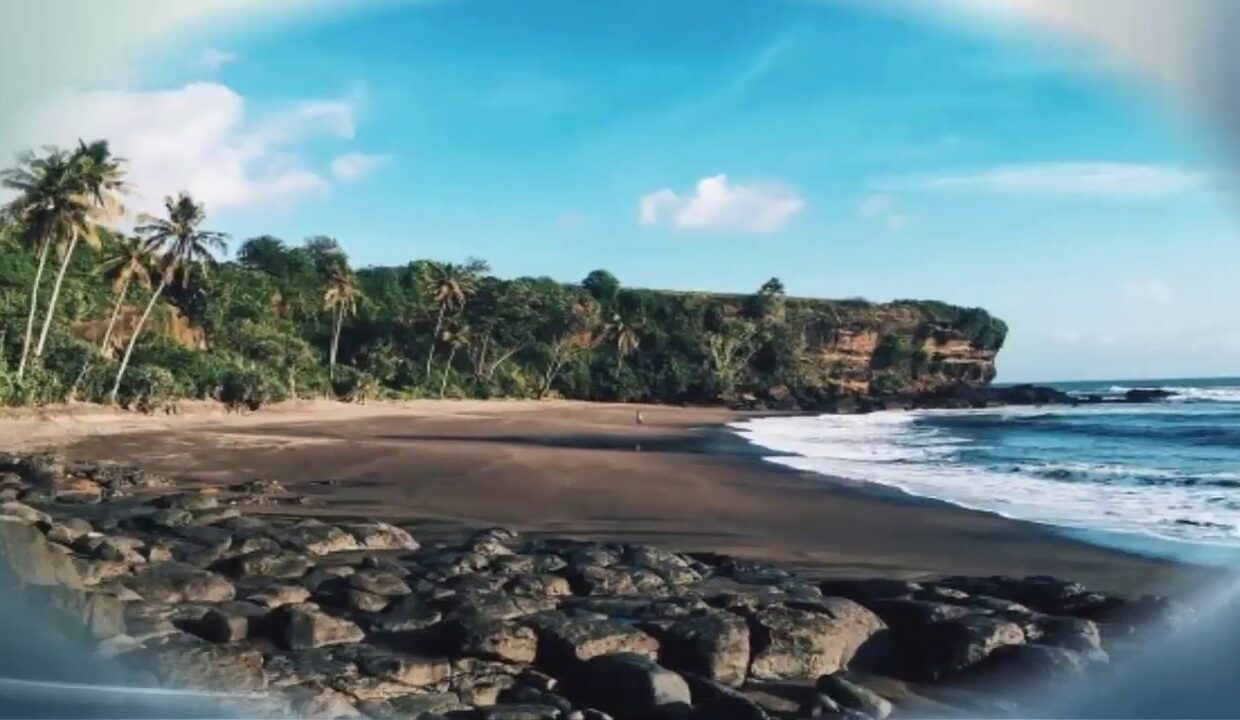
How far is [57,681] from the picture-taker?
227 centimetres

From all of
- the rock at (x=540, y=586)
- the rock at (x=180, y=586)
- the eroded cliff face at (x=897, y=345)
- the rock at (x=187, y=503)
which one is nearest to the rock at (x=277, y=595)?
the rock at (x=180, y=586)

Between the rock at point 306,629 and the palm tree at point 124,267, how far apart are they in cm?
2541

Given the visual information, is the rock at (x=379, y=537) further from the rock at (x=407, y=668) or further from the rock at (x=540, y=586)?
the rock at (x=407, y=668)

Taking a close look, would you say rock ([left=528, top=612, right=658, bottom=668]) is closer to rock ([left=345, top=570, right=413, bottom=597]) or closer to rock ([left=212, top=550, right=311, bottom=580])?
rock ([left=345, top=570, right=413, bottom=597])

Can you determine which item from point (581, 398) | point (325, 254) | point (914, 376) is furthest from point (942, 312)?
point (325, 254)

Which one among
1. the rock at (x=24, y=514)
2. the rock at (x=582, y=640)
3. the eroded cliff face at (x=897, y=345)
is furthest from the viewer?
the eroded cliff face at (x=897, y=345)

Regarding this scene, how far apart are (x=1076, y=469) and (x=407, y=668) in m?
16.2

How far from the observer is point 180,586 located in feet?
19.8

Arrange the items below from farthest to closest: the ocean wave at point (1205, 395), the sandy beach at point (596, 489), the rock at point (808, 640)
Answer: the ocean wave at point (1205, 395) < the sandy beach at point (596, 489) < the rock at point (808, 640)

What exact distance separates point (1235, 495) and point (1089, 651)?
33.9 feet

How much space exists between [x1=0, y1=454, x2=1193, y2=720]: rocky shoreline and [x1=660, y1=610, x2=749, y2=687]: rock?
0.03 ft

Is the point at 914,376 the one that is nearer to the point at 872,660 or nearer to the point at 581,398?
the point at 581,398

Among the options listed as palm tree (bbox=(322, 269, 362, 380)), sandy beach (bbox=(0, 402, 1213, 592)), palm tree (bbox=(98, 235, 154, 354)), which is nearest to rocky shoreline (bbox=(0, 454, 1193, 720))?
sandy beach (bbox=(0, 402, 1213, 592))

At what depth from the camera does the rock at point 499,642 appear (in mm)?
5148
